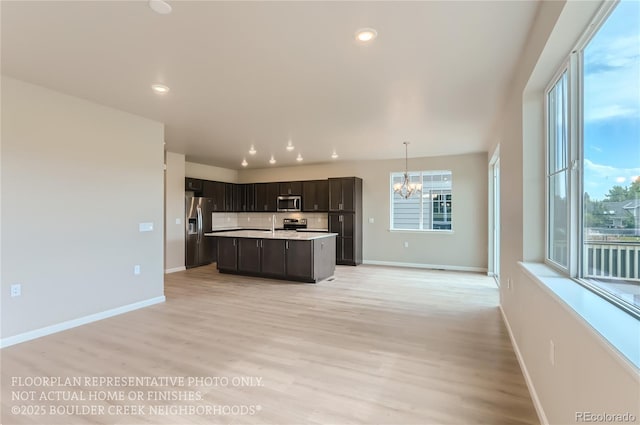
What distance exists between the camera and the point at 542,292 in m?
1.99

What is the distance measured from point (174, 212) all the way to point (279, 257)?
282 cm

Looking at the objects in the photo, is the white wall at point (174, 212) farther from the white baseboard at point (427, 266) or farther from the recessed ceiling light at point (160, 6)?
the recessed ceiling light at point (160, 6)

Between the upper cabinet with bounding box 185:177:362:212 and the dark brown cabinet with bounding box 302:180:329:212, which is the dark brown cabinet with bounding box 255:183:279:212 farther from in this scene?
the dark brown cabinet with bounding box 302:180:329:212

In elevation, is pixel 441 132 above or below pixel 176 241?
above

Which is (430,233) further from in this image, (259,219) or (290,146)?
(259,219)

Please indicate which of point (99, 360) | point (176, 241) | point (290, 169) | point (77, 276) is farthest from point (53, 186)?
point (290, 169)

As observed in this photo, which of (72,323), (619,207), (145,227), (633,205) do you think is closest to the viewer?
(633,205)

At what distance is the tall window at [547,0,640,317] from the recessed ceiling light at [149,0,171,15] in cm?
242

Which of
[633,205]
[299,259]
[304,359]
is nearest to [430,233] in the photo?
[299,259]

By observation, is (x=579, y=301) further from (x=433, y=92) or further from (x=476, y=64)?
(x=433, y=92)

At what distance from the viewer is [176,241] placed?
720 cm

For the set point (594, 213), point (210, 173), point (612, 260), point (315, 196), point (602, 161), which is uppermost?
point (210, 173)

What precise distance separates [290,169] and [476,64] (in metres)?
6.68

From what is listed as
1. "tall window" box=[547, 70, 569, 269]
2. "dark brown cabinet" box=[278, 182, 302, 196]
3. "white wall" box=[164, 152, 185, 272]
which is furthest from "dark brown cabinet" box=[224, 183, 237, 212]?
"tall window" box=[547, 70, 569, 269]
